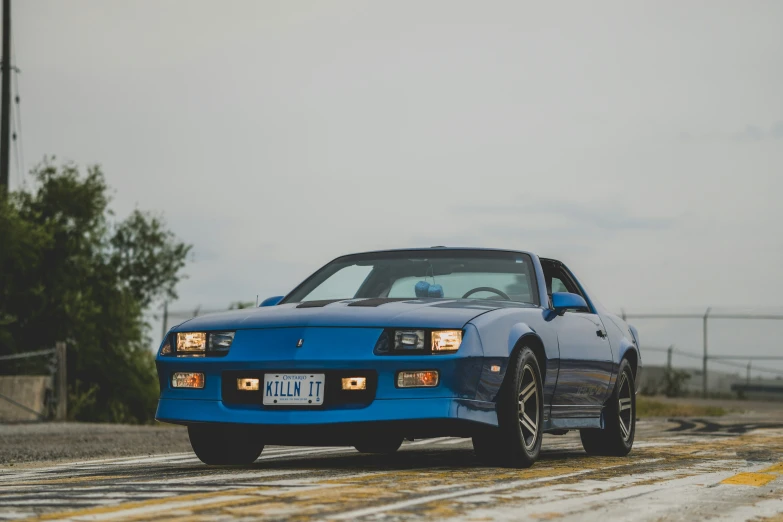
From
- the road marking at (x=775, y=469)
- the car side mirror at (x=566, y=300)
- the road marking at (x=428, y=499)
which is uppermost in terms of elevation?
the car side mirror at (x=566, y=300)

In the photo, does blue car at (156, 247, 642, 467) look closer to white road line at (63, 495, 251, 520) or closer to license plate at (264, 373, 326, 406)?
license plate at (264, 373, 326, 406)

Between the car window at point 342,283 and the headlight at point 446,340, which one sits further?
the car window at point 342,283

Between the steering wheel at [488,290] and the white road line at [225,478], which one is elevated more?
the steering wheel at [488,290]

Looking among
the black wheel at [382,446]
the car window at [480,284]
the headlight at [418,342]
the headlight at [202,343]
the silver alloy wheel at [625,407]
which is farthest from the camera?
the silver alloy wheel at [625,407]

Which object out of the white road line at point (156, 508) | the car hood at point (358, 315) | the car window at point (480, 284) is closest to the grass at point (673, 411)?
the car window at point (480, 284)

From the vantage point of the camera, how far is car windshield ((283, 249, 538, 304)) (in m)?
8.42

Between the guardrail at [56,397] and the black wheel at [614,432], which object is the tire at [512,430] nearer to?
the black wheel at [614,432]

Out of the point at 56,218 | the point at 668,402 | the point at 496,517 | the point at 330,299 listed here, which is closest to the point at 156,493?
the point at 496,517

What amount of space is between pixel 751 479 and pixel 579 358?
1904mm

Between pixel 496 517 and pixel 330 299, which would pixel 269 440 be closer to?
Answer: pixel 330 299

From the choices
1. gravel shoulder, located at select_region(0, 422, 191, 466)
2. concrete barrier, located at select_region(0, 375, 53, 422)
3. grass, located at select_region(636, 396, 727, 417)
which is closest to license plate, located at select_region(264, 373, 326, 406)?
gravel shoulder, located at select_region(0, 422, 191, 466)

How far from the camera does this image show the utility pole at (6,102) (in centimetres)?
2639

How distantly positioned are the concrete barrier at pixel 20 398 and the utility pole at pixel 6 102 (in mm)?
8298

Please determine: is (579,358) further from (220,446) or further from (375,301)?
(220,446)
